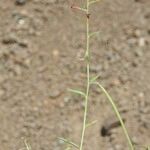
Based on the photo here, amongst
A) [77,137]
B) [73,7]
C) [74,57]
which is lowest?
[77,137]

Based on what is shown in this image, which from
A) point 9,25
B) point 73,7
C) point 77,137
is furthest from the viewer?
point 9,25

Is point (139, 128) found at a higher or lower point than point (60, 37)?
lower

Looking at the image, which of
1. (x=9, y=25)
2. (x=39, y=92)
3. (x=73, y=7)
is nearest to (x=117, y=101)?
(x=39, y=92)

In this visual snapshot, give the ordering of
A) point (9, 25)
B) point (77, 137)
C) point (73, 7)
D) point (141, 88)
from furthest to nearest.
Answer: point (9, 25) → point (141, 88) → point (77, 137) → point (73, 7)

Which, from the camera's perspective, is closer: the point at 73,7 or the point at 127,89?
the point at 73,7

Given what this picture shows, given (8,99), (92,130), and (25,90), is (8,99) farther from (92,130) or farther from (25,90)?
(92,130)

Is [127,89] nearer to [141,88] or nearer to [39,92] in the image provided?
[141,88]
